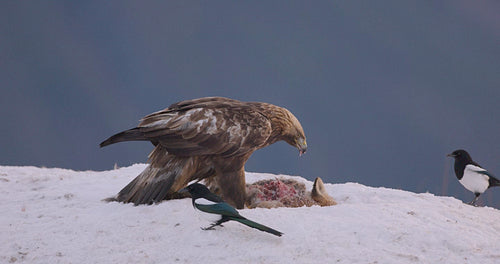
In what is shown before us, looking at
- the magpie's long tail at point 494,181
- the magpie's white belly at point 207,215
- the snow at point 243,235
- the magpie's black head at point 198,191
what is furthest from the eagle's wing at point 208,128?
the magpie's long tail at point 494,181

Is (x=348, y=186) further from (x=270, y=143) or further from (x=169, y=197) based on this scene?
(x=169, y=197)

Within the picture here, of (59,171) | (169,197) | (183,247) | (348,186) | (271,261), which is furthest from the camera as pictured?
(59,171)

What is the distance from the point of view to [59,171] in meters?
9.13

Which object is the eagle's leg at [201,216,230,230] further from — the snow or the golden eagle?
the golden eagle

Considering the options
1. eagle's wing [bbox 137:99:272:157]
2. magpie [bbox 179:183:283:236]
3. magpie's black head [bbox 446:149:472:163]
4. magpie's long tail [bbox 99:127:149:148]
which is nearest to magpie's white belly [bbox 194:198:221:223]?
magpie [bbox 179:183:283:236]

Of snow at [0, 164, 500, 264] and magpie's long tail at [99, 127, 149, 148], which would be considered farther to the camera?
magpie's long tail at [99, 127, 149, 148]

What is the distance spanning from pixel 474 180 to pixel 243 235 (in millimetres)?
4327

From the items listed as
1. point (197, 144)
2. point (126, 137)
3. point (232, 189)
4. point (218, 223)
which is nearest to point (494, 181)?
point (232, 189)

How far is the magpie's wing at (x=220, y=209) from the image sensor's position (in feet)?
12.9

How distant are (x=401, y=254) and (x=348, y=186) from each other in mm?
3732

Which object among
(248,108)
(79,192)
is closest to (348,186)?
(248,108)

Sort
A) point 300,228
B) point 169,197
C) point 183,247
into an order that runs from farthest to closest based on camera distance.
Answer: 1. point 169,197
2. point 300,228
3. point 183,247

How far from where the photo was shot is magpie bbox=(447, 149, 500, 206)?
6801 millimetres

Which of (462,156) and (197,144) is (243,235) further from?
(462,156)
